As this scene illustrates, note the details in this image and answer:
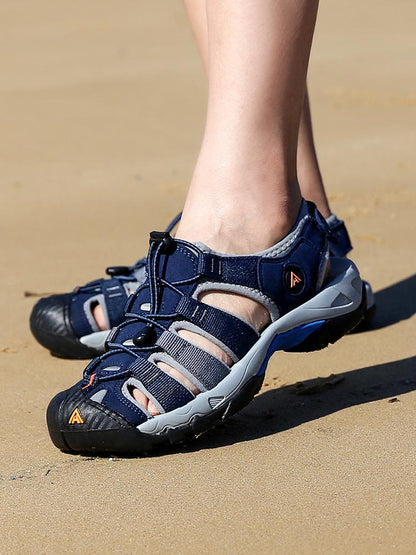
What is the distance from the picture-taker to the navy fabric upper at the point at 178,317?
4.72 feet

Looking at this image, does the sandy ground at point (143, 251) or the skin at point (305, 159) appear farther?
the skin at point (305, 159)

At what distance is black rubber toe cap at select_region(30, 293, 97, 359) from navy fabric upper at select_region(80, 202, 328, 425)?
410 mm

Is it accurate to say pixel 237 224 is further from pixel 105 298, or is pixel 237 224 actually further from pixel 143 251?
pixel 143 251

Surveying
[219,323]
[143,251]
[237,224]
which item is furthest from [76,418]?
[143,251]

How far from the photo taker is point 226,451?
1.40 metres

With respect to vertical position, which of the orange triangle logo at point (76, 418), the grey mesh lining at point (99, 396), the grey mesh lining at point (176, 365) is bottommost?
the orange triangle logo at point (76, 418)

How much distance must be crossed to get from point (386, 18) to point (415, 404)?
19.1 feet

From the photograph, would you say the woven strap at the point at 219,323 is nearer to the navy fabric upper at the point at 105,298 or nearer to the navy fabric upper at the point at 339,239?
the navy fabric upper at the point at 105,298

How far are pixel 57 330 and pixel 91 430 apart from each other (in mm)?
566

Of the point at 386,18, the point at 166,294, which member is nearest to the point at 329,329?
the point at 166,294

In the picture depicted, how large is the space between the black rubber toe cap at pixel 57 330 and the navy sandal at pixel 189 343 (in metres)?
0.41

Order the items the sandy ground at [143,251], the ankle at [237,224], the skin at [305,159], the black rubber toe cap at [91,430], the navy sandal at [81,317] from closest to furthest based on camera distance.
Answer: the sandy ground at [143,251]
the black rubber toe cap at [91,430]
the ankle at [237,224]
the navy sandal at [81,317]
the skin at [305,159]

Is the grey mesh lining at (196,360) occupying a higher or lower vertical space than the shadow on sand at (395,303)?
higher

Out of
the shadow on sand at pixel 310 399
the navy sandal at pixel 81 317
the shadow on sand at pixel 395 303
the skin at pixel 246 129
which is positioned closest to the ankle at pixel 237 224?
the skin at pixel 246 129
